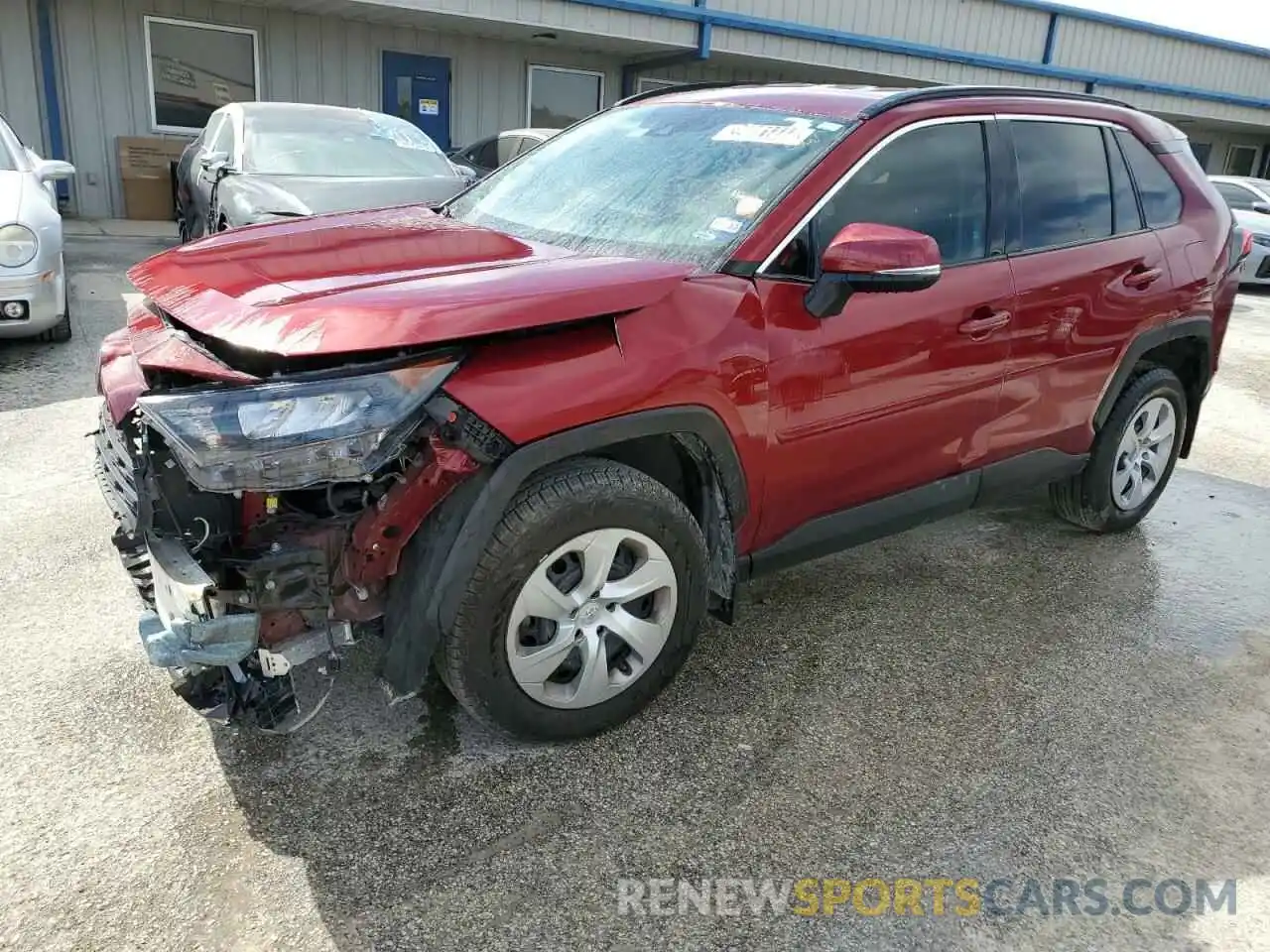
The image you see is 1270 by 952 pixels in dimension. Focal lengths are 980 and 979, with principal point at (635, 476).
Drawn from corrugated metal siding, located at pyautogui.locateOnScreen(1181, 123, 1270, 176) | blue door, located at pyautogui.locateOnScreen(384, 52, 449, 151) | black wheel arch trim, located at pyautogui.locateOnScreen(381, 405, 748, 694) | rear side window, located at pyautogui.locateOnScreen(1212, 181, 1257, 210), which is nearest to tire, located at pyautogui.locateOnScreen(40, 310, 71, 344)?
black wheel arch trim, located at pyautogui.locateOnScreen(381, 405, 748, 694)

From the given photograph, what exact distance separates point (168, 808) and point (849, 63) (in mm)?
16276

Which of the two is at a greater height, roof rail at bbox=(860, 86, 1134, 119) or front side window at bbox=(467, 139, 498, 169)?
roof rail at bbox=(860, 86, 1134, 119)

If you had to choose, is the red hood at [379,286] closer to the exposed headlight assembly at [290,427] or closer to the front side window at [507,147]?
the exposed headlight assembly at [290,427]

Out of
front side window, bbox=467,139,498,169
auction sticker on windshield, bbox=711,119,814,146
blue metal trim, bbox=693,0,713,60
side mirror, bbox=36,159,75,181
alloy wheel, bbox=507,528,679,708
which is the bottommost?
alloy wheel, bbox=507,528,679,708

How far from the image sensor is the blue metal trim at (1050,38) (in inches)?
720

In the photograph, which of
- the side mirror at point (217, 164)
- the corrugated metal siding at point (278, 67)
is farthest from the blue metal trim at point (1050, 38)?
the side mirror at point (217, 164)

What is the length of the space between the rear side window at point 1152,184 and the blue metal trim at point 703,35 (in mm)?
11435

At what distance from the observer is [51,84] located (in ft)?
39.8

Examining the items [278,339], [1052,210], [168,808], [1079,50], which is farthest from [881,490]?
[1079,50]

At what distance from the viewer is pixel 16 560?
142 inches

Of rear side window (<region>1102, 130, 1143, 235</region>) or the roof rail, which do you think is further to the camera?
rear side window (<region>1102, 130, 1143, 235</region>)

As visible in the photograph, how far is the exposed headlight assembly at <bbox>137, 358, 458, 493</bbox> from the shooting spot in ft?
6.88

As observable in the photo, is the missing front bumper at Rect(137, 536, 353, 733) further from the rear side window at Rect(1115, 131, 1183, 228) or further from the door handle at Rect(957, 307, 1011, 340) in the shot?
the rear side window at Rect(1115, 131, 1183, 228)

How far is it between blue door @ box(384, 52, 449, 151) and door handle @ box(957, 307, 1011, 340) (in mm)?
12185
